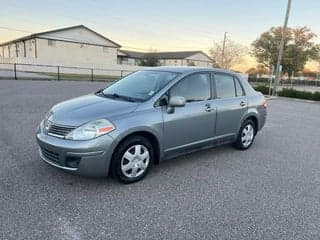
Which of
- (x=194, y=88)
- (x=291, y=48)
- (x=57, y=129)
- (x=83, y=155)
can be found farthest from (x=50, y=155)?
(x=291, y=48)

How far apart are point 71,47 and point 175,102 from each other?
142 ft

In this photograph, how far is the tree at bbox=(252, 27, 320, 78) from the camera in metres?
51.2

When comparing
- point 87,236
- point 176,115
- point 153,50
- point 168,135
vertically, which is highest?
point 153,50

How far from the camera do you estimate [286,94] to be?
19281mm

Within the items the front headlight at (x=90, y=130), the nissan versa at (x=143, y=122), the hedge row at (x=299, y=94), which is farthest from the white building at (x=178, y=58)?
the front headlight at (x=90, y=130)

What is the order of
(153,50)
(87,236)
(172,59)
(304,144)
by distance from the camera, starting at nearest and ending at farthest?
1. (87,236)
2. (304,144)
3. (153,50)
4. (172,59)

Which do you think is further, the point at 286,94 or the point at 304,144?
the point at 286,94

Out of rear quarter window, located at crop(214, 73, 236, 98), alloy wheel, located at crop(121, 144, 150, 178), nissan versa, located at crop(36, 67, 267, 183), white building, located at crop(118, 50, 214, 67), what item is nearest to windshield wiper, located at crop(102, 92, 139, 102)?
nissan versa, located at crop(36, 67, 267, 183)

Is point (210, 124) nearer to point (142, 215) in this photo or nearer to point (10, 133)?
point (142, 215)

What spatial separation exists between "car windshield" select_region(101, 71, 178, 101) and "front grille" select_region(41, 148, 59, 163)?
1266 mm

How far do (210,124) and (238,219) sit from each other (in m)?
1.94

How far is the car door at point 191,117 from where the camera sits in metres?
4.22

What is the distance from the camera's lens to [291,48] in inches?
2024

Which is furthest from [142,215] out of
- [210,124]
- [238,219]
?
[210,124]
